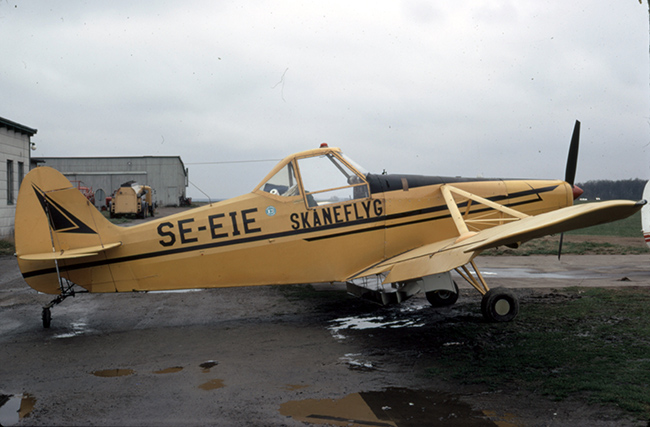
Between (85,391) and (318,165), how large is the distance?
14.6 feet

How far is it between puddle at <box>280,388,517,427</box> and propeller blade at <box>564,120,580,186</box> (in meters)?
6.06

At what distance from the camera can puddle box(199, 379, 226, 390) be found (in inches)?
198

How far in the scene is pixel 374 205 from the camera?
7.76 metres

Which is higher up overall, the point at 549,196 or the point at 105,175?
the point at 105,175

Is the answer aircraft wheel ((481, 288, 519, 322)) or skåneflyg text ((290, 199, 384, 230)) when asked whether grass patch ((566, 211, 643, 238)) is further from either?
skåneflyg text ((290, 199, 384, 230))

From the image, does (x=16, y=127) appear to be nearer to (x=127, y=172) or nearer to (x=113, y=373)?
(x=113, y=373)

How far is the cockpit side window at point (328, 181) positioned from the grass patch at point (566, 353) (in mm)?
2571

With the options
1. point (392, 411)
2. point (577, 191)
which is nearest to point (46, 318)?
point (392, 411)

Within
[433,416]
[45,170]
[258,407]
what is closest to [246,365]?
[258,407]

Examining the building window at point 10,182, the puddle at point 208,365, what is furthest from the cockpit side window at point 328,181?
the building window at point 10,182

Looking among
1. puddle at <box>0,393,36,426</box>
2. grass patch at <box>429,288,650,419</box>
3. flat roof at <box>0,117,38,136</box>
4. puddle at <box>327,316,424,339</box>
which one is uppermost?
flat roof at <box>0,117,38,136</box>

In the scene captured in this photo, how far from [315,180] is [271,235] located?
3.62 feet

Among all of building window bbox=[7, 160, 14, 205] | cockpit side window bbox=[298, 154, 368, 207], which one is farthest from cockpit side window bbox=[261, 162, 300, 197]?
building window bbox=[7, 160, 14, 205]

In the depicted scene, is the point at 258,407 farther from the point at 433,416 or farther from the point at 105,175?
the point at 105,175
